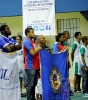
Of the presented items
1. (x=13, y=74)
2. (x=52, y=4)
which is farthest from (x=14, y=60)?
(x=52, y=4)

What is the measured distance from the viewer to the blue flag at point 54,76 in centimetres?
683

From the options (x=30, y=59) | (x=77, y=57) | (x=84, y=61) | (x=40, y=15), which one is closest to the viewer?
(x=30, y=59)

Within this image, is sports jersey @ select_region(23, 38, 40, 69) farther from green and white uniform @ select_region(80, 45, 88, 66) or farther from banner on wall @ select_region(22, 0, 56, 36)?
banner on wall @ select_region(22, 0, 56, 36)

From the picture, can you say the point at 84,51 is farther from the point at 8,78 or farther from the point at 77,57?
the point at 8,78

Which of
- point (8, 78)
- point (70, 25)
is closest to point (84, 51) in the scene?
point (70, 25)

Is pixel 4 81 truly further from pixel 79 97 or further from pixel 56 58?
pixel 79 97

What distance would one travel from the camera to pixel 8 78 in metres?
5.86

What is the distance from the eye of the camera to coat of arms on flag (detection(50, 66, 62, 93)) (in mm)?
6996

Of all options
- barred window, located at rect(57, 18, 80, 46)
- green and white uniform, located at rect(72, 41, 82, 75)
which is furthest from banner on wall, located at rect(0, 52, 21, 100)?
barred window, located at rect(57, 18, 80, 46)

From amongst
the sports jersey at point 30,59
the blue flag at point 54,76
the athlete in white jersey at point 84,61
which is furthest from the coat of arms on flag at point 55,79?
the athlete in white jersey at point 84,61

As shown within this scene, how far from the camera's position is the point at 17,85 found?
6055 millimetres

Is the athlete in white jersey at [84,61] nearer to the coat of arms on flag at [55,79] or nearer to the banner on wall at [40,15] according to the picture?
the banner on wall at [40,15]

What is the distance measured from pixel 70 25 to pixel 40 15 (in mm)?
2453

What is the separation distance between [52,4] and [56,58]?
365cm
